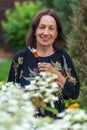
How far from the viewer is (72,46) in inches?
227

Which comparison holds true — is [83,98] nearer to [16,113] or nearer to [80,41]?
[80,41]

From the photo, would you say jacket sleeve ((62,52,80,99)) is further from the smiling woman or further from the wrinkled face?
the wrinkled face

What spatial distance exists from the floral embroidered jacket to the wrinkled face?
0.40ft

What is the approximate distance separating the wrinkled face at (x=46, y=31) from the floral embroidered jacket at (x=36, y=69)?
12cm

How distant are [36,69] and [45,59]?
0.11 metres

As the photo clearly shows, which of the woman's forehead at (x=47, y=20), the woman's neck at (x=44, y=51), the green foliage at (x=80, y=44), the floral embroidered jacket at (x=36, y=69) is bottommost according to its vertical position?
the floral embroidered jacket at (x=36, y=69)

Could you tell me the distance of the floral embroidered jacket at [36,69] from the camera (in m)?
3.19

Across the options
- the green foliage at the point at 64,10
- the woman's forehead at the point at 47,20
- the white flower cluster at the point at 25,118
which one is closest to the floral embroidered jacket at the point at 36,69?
the woman's forehead at the point at 47,20

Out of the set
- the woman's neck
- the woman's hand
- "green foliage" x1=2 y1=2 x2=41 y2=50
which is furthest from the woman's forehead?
"green foliage" x1=2 y1=2 x2=41 y2=50

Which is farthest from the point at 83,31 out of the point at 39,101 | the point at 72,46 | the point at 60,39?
the point at 39,101

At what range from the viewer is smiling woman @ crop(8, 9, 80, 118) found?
3170 mm

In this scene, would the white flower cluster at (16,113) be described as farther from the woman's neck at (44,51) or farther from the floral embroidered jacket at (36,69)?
the woman's neck at (44,51)

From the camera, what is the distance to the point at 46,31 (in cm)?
313

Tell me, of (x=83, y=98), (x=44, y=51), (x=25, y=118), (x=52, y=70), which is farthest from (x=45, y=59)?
(x=83, y=98)
